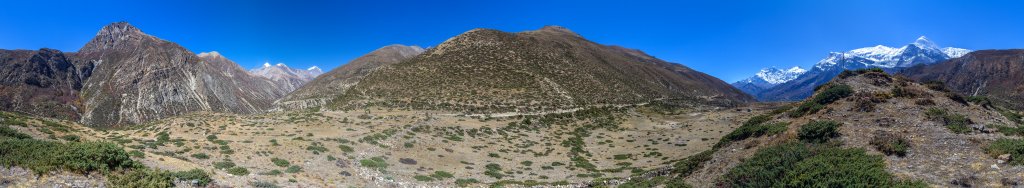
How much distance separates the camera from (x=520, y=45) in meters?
108

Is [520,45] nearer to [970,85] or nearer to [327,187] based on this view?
[327,187]

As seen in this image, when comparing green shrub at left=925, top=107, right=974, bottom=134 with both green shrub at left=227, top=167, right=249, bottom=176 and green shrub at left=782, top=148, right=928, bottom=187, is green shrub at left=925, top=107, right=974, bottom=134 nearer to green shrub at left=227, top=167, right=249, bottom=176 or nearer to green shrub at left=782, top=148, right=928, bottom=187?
green shrub at left=782, top=148, right=928, bottom=187

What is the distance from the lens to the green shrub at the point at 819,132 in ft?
78.7

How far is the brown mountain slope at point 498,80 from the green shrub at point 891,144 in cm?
4990

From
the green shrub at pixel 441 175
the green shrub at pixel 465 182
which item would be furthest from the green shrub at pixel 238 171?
the green shrub at pixel 465 182

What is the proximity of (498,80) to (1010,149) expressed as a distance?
6985 centimetres

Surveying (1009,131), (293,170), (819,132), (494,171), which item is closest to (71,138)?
(293,170)

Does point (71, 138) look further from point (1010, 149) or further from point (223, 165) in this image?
point (1010, 149)

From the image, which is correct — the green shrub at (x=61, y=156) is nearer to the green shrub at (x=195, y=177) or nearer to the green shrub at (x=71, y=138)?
the green shrub at (x=195, y=177)

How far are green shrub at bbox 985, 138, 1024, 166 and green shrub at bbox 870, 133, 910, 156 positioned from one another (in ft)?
8.33

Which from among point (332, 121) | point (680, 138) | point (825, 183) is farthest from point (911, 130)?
point (332, 121)

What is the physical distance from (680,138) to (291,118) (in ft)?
131

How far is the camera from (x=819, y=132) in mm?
24266

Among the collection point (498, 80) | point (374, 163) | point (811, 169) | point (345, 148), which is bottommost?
point (374, 163)
